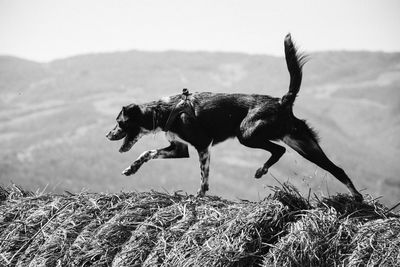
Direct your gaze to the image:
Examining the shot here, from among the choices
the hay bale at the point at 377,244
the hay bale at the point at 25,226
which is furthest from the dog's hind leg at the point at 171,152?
the hay bale at the point at 377,244

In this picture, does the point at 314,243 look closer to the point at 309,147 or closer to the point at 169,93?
the point at 309,147

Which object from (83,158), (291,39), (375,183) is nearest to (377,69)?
(375,183)

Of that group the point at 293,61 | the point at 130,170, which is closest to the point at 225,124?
the point at 293,61

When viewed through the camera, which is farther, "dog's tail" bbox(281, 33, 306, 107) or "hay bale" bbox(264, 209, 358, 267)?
"dog's tail" bbox(281, 33, 306, 107)

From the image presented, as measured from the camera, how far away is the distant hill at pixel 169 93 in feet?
167

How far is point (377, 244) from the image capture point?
4.12 meters

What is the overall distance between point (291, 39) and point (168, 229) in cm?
274

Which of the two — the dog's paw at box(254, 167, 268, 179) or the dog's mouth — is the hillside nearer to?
the dog's paw at box(254, 167, 268, 179)

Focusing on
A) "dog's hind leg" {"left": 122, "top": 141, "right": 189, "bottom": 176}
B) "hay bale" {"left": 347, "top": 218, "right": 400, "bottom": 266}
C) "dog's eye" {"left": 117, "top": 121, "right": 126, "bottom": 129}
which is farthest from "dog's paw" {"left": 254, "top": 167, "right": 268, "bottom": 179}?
"hay bale" {"left": 347, "top": 218, "right": 400, "bottom": 266}

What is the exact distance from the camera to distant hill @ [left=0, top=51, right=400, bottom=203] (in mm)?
→ 51031

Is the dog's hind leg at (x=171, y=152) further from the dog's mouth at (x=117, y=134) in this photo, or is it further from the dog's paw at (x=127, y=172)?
the dog's mouth at (x=117, y=134)

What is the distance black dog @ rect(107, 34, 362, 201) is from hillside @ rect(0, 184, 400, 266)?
1.29 m

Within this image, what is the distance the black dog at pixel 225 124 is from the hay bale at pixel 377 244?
1.49 metres

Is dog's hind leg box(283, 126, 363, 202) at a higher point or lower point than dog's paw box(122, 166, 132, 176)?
higher
